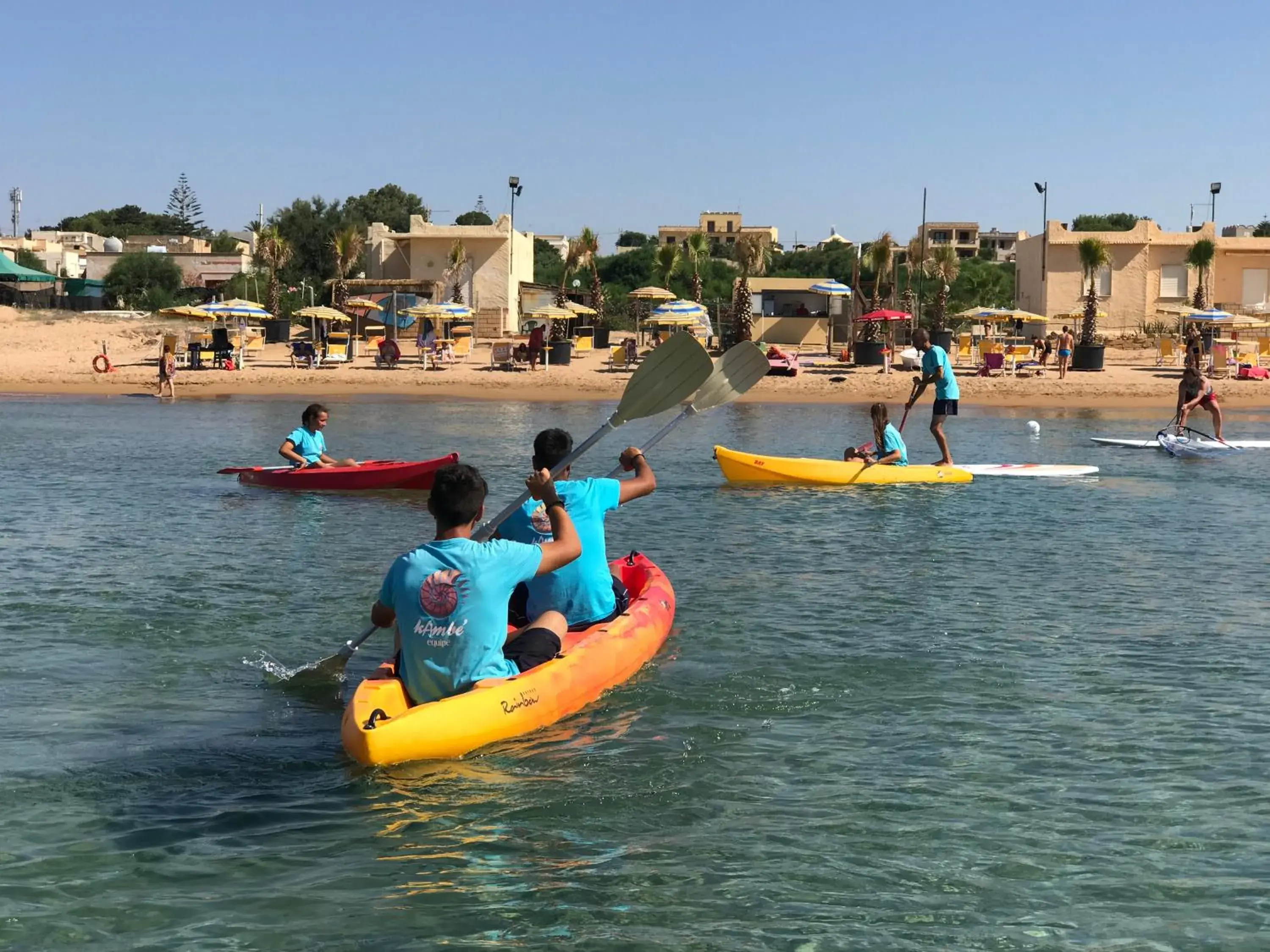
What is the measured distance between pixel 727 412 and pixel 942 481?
15199 mm

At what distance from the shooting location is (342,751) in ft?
23.7

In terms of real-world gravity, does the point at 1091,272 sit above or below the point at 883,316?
above

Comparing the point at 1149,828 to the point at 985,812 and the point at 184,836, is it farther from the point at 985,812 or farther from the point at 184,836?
the point at 184,836

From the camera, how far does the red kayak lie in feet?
54.2

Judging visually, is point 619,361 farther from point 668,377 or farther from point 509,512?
point 509,512

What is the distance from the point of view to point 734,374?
11086 millimetres

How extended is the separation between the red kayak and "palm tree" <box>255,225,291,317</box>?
30.1 m

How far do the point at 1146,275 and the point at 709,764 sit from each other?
51.7 metres

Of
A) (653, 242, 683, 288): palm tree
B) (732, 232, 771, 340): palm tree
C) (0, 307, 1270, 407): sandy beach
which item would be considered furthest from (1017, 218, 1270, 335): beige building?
(653, 242, 683, 288): palm tree

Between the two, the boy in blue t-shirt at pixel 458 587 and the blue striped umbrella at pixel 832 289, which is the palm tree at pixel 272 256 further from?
the boy in blue t-shirt at pixel 458 587

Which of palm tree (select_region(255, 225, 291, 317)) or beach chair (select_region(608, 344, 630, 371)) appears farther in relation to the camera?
palm tree (select_region(255, 225, 291, 317))

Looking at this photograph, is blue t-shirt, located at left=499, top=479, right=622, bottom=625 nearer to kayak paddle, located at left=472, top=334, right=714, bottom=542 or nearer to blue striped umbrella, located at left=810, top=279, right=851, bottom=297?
kayak paddle, located at left=472, top=334, right=714, bottom=542

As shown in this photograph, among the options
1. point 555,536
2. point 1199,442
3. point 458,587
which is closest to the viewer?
point 458,587

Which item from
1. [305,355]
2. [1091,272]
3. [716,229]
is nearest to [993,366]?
[1091,272]
